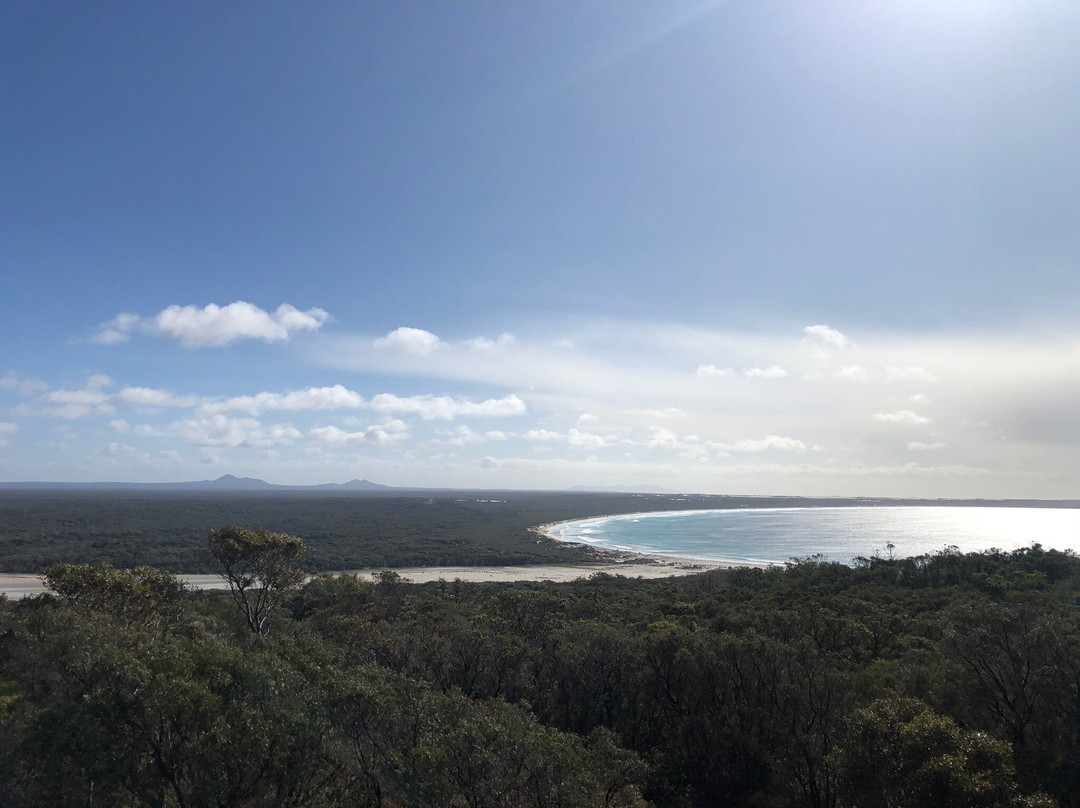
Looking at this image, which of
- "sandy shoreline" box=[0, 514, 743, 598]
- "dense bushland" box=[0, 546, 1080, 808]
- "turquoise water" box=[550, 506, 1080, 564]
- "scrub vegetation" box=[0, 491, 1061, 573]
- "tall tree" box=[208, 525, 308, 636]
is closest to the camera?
"dense bushland" box=[0, 546, 1080, 808]

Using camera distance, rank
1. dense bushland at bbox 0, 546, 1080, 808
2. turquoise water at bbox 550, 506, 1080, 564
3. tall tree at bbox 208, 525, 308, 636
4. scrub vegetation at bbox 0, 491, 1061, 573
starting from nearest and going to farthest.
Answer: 1. dense bushland at bbox 0, 546, 1080, 808
2. tall tree at bbox 208, 525, 308, 636
3. scrub vegetation at bbox 0, 491, 1061, 573
4. turquoise water at bbox 550, 506, 1080, 564

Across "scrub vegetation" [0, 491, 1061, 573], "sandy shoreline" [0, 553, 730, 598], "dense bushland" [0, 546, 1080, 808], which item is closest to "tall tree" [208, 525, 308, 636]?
"dense bushland" [0, 546, 1080, 808]

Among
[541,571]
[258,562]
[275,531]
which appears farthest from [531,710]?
[275,531]

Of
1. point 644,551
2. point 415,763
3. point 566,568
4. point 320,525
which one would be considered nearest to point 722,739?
point 415,763

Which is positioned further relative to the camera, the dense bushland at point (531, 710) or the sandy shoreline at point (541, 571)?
the sandy shoreline at point (541, 571)

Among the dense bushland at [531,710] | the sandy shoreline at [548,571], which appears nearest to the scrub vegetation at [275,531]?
the sandy shoreline at [548,571]

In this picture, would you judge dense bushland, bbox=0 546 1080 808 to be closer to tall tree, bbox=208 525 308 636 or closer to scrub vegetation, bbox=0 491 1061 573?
tall tree, bbox=208 525 308 636

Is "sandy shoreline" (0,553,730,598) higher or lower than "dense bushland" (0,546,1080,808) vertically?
lower

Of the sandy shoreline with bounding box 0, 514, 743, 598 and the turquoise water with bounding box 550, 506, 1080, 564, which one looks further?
the turquoise water with bounding box 550, 506, 1080, 564

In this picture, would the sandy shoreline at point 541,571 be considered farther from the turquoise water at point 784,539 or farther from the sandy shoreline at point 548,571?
the turquoise water at point 784,539
